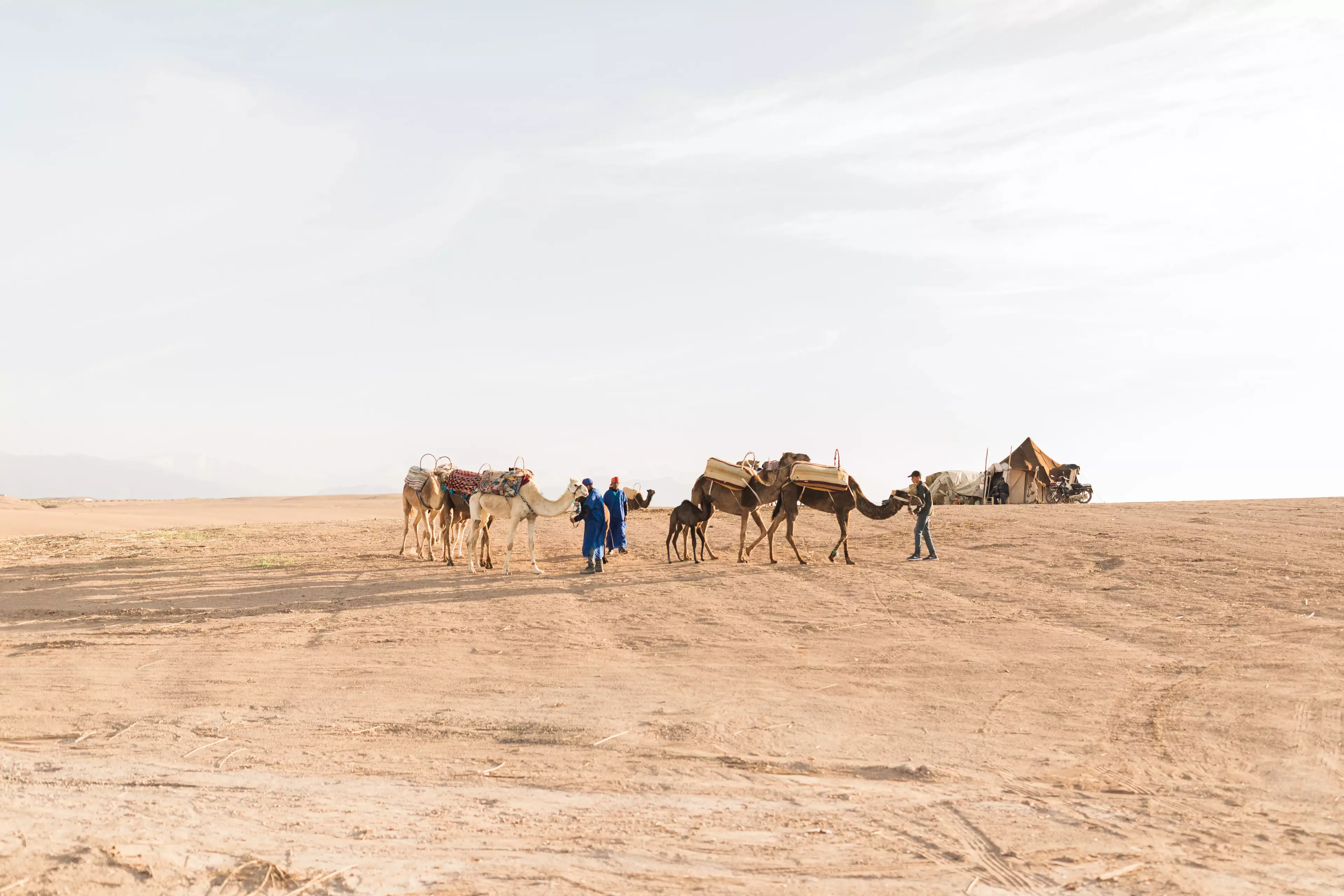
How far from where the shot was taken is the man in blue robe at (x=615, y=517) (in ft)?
64.0

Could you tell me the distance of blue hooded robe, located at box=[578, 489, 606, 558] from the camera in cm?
1789

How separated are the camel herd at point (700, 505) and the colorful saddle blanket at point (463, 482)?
0.38 feet

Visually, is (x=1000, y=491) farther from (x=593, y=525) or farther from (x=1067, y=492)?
(x=593, y=525)

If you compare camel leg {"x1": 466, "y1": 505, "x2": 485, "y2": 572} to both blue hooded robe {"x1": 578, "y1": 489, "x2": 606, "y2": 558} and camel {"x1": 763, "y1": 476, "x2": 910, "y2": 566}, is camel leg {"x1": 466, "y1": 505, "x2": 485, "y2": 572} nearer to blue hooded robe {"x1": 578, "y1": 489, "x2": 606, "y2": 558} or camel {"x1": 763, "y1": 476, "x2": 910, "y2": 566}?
blue hooded robe {"x1": 578, "y1": 489, "x2": 606, "y2": 558}

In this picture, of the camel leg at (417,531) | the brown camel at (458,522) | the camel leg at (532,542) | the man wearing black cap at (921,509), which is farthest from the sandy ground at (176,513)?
the man wearing black cap at (921,509)

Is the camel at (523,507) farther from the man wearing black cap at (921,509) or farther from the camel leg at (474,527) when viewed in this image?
the man wearing black cap at (921,509)

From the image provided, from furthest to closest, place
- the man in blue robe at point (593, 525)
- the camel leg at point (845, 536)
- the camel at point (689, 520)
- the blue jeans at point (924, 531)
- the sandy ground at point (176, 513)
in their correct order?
the sandy ground at point (176, 513) → the camel at point (689, 520) → the camel leg at point (845, 536) → the blue jeans at point (924, 531) → the man in blue robe at point (593, 525)

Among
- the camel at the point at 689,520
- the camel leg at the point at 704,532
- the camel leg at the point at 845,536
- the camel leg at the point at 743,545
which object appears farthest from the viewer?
the camel leg at the point at 704,532

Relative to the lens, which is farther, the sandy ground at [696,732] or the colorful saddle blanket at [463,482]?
the colorful saddle blanket at [463,482]

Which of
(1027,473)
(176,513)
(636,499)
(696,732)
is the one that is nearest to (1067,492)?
(1027,473)

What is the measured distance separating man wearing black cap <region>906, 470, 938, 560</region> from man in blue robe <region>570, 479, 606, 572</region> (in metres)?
5.79

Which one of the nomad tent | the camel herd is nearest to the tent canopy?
the nomad tent

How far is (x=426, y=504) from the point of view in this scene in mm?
20500

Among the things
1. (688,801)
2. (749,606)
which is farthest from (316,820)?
(749,606)
